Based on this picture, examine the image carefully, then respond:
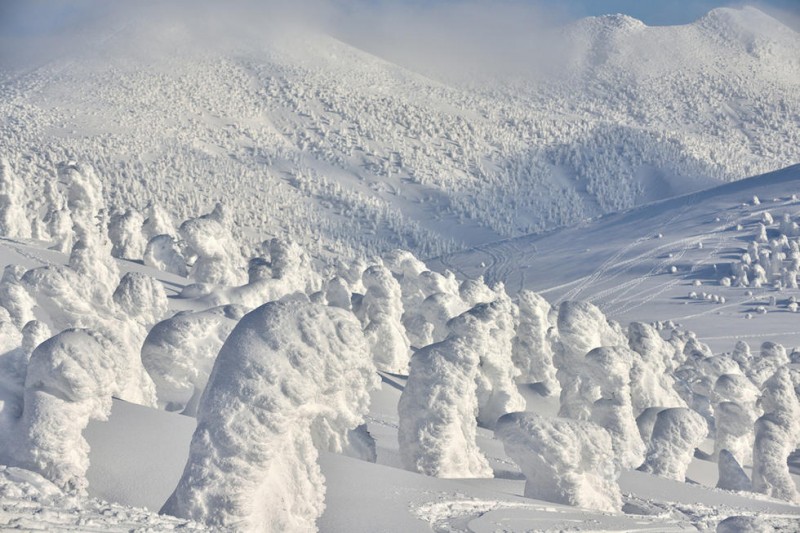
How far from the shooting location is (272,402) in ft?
49.0

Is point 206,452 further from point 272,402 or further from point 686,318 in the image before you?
point 686,318

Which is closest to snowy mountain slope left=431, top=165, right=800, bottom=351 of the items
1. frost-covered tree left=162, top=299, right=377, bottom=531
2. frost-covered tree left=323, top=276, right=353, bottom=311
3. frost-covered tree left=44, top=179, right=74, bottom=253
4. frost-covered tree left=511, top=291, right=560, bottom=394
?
frost-covered tree left=511, top=291, right=560, bottom=394

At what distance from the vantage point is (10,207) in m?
65.7

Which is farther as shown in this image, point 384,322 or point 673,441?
point 384,322

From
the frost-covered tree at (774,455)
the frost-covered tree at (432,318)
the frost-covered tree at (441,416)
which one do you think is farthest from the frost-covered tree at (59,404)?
the frost-covered tree at (432,318)

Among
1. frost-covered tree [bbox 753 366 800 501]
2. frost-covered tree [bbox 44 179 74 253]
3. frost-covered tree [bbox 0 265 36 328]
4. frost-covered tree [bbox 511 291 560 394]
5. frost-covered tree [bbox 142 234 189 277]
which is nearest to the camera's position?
frost-covered tree [bbox 0 265 36 328]

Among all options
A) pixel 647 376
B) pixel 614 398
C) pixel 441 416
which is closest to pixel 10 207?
pixel 647 376

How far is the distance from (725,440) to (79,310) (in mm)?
24195

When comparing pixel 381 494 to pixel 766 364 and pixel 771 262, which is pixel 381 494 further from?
pixel 771 262

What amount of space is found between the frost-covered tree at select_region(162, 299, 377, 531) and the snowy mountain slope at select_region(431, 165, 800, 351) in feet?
263

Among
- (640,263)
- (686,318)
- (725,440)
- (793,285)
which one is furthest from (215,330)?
(640,263)

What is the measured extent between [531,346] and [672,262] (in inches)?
3302

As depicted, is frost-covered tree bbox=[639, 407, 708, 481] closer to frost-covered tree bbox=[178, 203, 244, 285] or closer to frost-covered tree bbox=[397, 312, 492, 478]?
frost-covered tree bbox=[397, 312, 492, 478]

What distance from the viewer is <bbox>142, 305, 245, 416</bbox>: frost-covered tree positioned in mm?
29406
